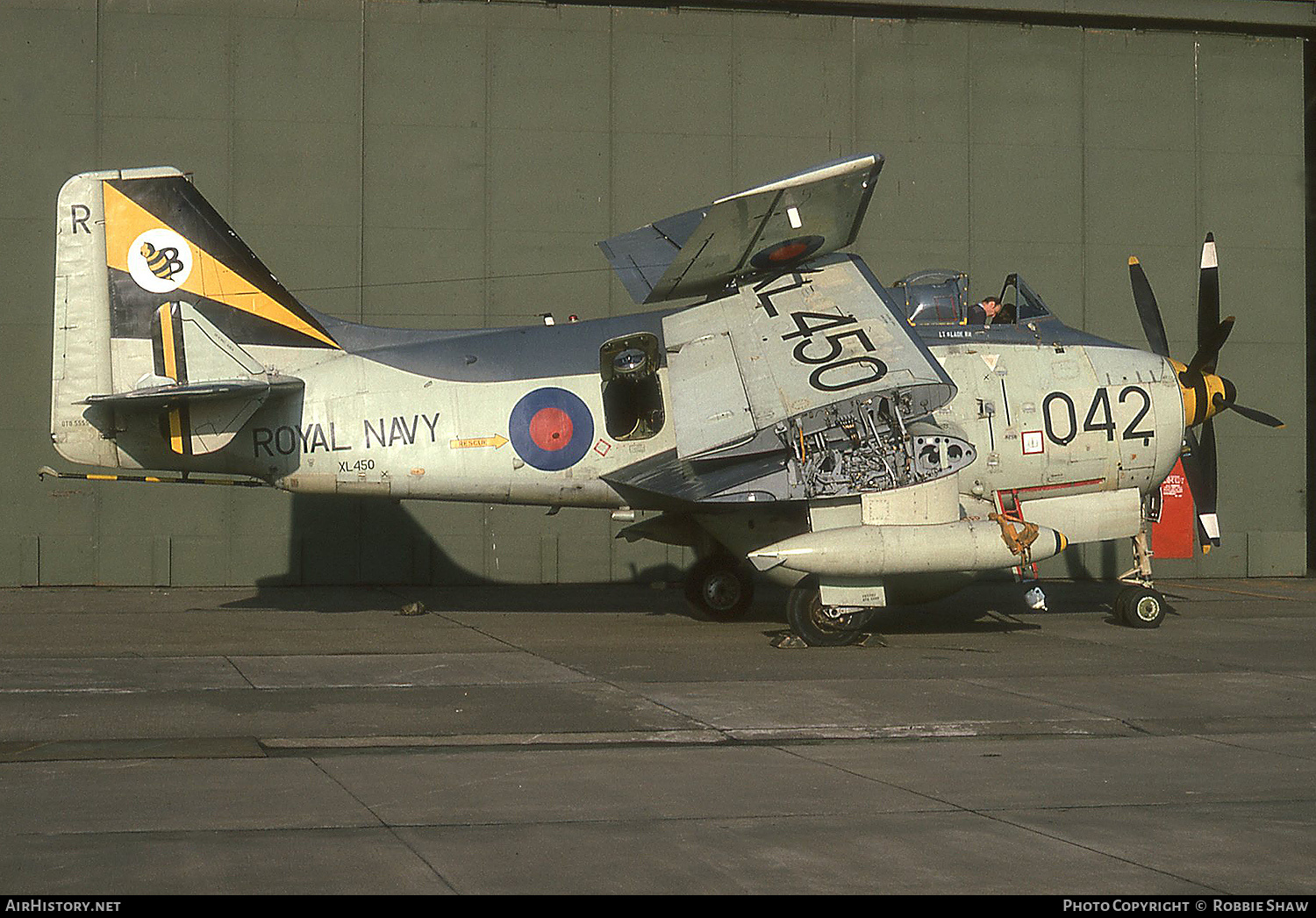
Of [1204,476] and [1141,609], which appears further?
[1204,476]

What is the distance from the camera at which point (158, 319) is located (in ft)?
48.3

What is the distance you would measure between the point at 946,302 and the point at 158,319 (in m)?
8.79

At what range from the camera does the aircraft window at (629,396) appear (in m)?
14.9

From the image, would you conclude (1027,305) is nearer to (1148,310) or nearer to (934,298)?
(934,298)

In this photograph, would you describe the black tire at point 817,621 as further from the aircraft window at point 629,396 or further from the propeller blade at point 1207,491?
the propeller blade at point 1207,491

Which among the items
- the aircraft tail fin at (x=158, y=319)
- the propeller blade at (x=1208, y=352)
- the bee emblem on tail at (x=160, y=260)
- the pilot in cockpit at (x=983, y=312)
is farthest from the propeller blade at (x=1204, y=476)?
the bee emblem on tail at (x=160, y=260)

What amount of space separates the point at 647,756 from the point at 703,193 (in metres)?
14.2

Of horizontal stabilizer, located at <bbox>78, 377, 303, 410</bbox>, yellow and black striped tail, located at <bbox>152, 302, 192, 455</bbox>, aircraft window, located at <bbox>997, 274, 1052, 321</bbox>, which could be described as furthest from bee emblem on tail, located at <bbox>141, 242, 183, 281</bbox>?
aircraft window, located at <bbox>997, 274, 1052, 321</bbox>

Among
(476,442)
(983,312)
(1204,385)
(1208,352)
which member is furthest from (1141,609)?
(476,442)

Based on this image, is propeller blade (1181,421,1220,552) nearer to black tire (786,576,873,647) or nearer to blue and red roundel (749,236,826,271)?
black tire (786,576,873,647)

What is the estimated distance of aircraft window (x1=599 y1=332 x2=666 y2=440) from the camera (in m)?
14.9

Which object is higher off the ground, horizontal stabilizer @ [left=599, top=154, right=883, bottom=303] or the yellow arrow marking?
horizontal stabilizer @ [left=599, top=154, right=883, bottom=303]

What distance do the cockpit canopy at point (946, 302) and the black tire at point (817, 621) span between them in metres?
3.52

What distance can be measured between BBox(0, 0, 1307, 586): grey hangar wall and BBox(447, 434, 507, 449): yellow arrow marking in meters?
6.58
